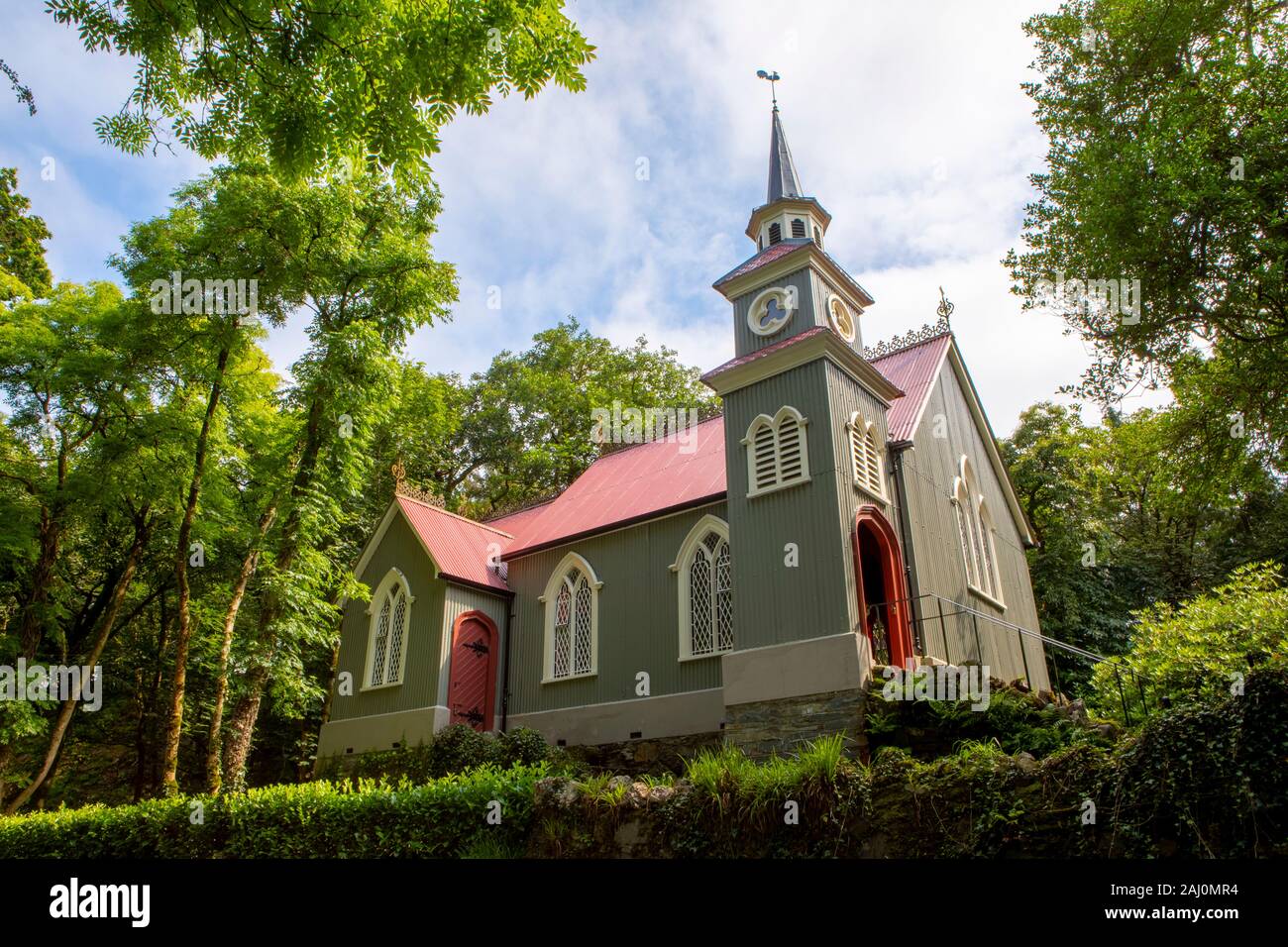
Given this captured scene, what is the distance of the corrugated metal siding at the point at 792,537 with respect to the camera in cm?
1295

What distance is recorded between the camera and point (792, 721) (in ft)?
40.4

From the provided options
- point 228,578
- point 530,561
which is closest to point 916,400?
point 530,561

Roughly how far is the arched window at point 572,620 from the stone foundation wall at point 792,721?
542 cm

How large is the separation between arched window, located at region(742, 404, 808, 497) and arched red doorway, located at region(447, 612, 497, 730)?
322 inches

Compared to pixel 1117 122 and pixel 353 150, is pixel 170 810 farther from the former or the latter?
pixel 1117 122

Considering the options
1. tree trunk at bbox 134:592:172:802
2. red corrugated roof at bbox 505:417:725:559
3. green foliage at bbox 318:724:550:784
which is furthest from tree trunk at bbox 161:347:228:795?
tree trunk at bbox 134:592:172:802

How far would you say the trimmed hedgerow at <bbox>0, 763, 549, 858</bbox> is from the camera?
9969 millimetres

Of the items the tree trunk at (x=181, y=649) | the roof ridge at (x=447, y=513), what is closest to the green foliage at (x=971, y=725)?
the tree trunk at (x=181, y=649)

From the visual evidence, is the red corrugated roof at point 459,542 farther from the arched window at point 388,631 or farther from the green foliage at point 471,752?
the green foliage at point 471,752

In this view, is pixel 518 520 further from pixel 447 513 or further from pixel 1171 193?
pixel 1171 193

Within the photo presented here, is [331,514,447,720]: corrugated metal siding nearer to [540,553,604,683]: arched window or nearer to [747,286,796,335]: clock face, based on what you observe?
[540,553,604,683]: arched window

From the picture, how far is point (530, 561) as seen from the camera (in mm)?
20359
